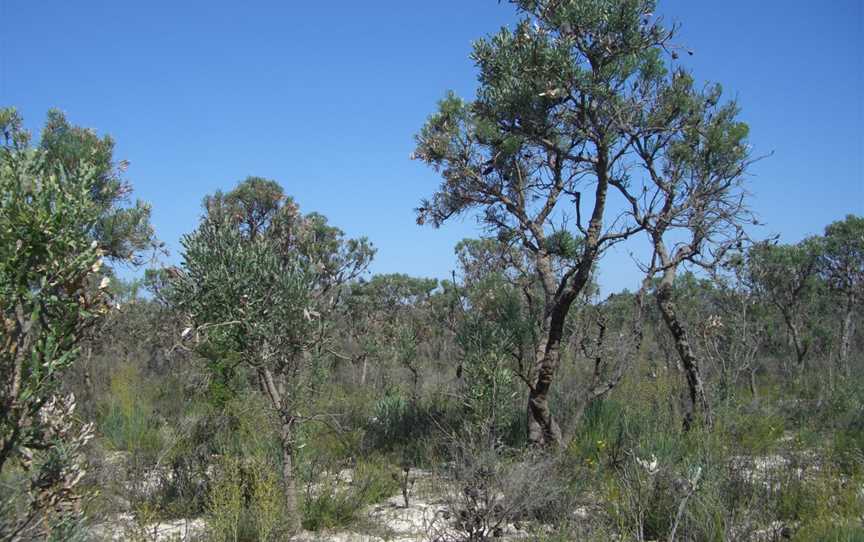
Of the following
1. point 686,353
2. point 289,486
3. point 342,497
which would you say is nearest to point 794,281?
point 686,353

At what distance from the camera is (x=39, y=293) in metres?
3.11

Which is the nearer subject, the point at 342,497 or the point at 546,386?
the point at 342,497

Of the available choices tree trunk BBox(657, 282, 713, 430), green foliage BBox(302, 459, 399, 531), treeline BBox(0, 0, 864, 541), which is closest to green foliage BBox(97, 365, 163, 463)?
treeline BBox(0, 0, 864, 541)

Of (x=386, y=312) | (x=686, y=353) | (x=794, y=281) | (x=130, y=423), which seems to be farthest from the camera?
(x=386, y=312)

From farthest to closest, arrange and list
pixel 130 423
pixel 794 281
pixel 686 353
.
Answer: pixel 794 281 < pixel 130 423 < pixel 686 353

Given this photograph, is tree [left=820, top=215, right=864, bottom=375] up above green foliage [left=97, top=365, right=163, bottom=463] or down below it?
above

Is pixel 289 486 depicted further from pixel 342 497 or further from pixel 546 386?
pixel 546 386

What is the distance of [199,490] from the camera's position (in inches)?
281

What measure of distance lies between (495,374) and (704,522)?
348 cm

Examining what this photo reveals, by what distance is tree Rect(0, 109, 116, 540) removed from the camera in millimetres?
3061

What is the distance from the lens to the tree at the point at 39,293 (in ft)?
10.0

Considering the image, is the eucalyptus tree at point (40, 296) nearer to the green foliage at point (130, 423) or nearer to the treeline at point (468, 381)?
the treeline at point (468, 381)

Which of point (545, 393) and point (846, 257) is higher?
point (846, 257)

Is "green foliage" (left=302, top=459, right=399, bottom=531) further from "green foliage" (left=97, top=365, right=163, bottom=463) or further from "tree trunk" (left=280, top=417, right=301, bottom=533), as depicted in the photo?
"green foliage" (left=97, top=365, right=163, bottom=463)
